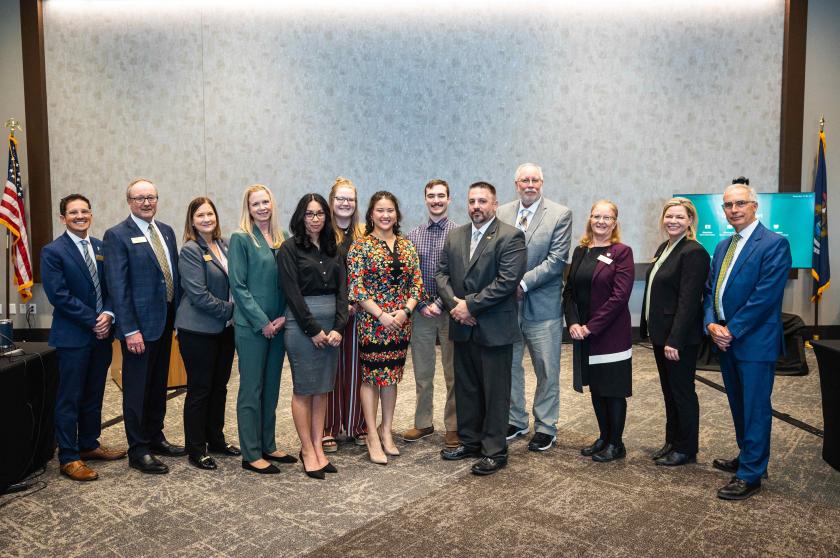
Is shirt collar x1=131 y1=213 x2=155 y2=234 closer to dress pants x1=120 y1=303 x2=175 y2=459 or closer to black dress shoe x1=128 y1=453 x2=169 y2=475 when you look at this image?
dress pants x1=120 y1=303 x2=175 y2=459

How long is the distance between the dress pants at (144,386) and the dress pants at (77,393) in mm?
205

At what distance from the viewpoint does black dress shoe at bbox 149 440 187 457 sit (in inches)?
149

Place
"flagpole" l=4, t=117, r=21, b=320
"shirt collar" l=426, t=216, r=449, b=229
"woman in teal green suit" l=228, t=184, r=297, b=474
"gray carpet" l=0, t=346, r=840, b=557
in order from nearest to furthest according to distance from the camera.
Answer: "gray carpet" l=0, t=346, r=840, b=557 < "woman in teal green suit" l=228, t=184, r=297, b=474 < "shirt collar" l=426, t=216, r=449, b=229 < "flagpole" l=4, t=117, r=21, b=320

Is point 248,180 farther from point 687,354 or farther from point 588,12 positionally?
point 687,354

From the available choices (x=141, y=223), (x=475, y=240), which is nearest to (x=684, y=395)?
(x=475, y=240)

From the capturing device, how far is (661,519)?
115 inches

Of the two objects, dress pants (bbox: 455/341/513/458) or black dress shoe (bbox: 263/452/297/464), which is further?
black dress shoe (bbox: 263/452/297/464)

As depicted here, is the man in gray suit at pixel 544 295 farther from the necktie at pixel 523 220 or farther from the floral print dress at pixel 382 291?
the floral print dress at pixel 382 291

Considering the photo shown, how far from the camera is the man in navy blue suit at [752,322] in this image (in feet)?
10.3

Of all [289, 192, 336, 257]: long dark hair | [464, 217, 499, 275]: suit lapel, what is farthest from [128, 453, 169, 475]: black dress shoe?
[464, 217, 499, 275]: suit lapel

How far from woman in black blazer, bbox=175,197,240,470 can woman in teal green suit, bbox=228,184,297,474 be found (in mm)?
161

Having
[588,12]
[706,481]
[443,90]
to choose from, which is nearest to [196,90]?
[443,90]

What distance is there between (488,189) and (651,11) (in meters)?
4.88

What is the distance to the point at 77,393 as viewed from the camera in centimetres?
350
